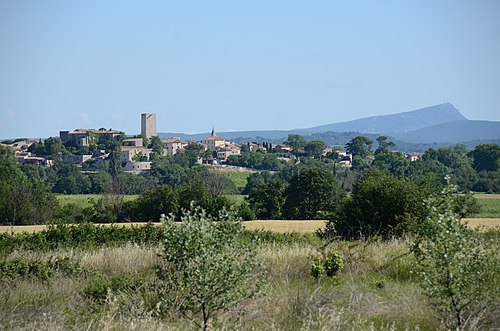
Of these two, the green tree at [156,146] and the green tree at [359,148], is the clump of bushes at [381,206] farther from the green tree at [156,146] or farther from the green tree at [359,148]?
the green tree at [156,146]

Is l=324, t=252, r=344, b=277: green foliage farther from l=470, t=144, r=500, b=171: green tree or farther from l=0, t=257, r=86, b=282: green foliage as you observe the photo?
l=470, t=144, r=500, b=171: green tree

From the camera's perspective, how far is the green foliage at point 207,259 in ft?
24.6

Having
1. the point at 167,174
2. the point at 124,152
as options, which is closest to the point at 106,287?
the point at 167,174

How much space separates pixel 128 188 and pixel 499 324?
85584 millimetres

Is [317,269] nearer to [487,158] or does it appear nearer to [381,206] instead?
[381,206]

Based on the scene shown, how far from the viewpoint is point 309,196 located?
5575cm

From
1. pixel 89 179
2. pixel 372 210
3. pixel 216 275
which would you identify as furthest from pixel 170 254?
pixel 89 179

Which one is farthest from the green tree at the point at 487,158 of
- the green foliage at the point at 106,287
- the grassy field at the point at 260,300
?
the green foliage at the point at 106,287

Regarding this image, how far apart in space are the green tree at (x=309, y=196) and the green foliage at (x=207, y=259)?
46885 millimetres

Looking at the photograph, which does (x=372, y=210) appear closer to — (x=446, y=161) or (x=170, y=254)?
(x=170, y=254)

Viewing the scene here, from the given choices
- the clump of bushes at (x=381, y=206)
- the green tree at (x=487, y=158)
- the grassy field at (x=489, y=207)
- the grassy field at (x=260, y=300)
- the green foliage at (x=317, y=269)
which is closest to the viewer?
the grassy field at (x=260, y=300)

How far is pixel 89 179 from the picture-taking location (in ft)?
332

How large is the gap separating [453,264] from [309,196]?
4821cm

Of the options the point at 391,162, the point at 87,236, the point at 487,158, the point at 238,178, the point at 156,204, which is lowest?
the point at 238,178
